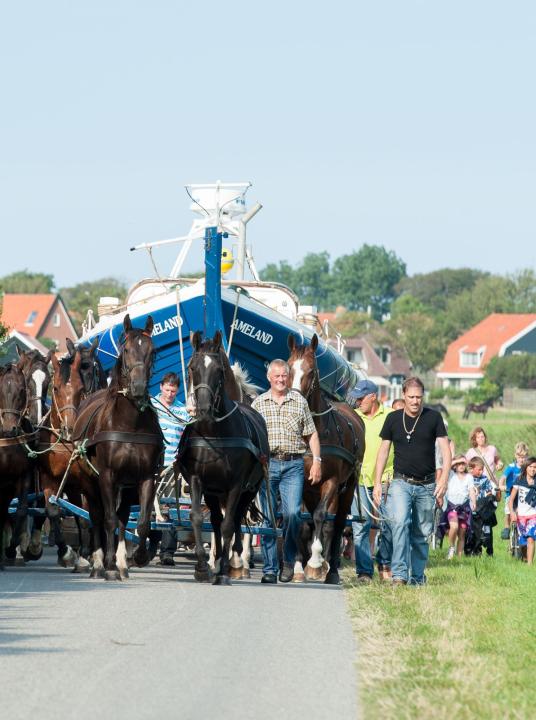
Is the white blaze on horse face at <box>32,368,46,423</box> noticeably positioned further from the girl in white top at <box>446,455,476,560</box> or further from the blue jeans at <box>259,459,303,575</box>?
the girl in white top at <box>446,455,476,560</box>

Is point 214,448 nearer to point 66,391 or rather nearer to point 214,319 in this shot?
point 66,391

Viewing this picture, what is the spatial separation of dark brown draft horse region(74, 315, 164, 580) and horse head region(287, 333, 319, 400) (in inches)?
65.7

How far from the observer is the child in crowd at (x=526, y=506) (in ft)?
73.6

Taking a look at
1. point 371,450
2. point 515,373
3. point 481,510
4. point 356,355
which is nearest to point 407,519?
point 371,450

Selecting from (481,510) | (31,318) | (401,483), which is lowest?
(481,510)

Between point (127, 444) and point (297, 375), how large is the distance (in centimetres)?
206

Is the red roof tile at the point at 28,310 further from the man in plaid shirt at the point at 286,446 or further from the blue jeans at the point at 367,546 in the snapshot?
the man in plaid shirt at the point at 286,446

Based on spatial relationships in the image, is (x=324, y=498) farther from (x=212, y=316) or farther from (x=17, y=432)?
(x=212, y=316)

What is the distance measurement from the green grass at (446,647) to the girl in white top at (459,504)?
4665 mm

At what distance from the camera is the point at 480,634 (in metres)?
12.4

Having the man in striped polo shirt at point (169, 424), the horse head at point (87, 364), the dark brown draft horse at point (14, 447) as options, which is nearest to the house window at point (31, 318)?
the man in striped polo shirt at point (169, 424)

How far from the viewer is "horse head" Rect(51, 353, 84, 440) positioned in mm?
17953

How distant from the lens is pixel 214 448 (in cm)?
1577

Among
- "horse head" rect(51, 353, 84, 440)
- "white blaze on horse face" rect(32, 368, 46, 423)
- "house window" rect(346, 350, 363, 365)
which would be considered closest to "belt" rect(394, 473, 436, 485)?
"horse head" rect(51, 353, 84, 440)
